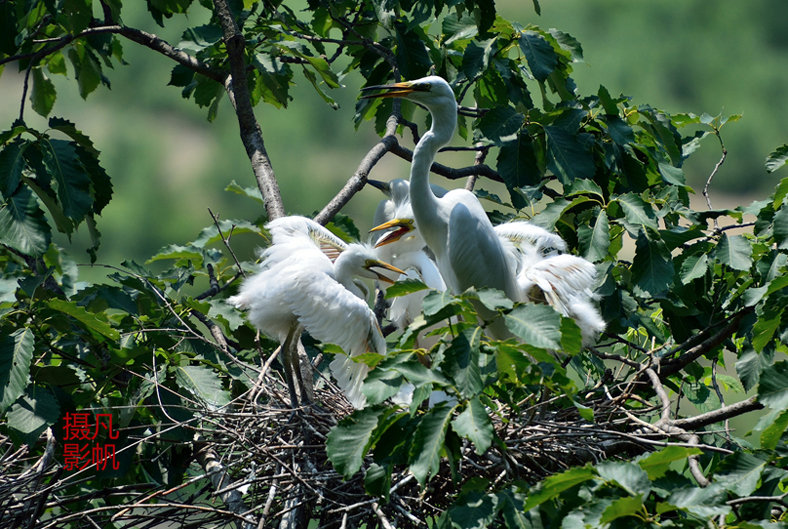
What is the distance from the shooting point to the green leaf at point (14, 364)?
68.1 inches

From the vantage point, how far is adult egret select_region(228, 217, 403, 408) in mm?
1977

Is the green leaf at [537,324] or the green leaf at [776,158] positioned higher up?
the green leaf at [776,158]

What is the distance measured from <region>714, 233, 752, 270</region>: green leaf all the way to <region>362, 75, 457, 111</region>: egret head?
0.81m

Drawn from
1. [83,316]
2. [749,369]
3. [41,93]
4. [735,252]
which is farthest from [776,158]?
[41,93]

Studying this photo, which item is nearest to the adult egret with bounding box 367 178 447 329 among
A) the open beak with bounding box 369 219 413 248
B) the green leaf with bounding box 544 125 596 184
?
the open beak with bounding box 369 219 413 248

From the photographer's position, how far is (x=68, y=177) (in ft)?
6.20

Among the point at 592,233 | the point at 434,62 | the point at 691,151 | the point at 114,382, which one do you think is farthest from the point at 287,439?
the point at 691,151

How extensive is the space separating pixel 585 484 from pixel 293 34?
1905mm

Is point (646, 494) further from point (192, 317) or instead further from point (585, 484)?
point (192, 317)

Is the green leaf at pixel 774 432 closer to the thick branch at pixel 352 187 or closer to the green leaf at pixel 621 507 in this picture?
the green leaf at pixel 621 507

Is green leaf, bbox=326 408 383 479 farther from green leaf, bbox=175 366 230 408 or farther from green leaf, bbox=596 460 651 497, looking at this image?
green leaf, bbox=175 366 230 408

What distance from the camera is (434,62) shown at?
2.65m

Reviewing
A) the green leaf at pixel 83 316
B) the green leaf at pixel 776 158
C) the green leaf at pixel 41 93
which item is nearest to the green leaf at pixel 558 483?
the green leaf at pixel 776 158

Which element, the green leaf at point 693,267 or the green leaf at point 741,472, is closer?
the green leaf at point 741,472
